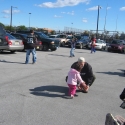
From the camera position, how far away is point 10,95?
6.13 metres

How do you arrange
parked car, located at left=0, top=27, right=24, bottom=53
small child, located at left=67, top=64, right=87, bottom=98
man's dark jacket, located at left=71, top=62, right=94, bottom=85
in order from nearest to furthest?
small child, located at left=67, top=64, right=87, bottom=98, man's dark jacket, located at left=71, top=62, right=94, bottom=85, parked car, located at left=0, top=27, right=24, bottom=53

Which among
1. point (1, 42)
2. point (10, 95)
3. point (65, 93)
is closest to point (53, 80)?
point (65, 93)

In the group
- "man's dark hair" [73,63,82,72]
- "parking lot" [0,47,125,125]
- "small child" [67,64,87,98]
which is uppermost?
"man's dark hair" [73,63,82,72]

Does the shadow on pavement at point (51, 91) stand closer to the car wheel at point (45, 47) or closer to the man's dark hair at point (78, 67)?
the man's dark hair at point (78, 67)

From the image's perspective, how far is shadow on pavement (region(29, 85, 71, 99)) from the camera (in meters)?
6.46

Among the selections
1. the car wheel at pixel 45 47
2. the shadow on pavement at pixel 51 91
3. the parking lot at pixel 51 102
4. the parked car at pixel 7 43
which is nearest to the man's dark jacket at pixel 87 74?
the parking lot at pixel 51 102

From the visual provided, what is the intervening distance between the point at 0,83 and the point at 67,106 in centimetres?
289

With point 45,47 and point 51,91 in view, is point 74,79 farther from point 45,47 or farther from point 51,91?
point 45,47

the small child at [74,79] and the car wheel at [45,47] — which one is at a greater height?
the car wheel at [45,47]

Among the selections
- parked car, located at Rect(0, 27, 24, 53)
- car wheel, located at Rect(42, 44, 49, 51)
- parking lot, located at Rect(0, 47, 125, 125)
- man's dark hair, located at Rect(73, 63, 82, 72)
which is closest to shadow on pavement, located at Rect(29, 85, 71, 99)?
parking lot, located at Rect(0, 47, 125, 125)

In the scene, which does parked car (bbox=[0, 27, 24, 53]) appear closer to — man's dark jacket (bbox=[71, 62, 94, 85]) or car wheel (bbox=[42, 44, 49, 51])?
car wheel (bbox=[42, 44, 49, 51])

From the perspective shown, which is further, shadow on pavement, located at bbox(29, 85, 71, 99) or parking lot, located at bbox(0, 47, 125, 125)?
shadow on pavement, located at bbox(29, 85, 71, 99)

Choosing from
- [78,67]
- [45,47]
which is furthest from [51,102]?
[45,47]

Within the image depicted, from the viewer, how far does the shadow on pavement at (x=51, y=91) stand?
6.46 m
